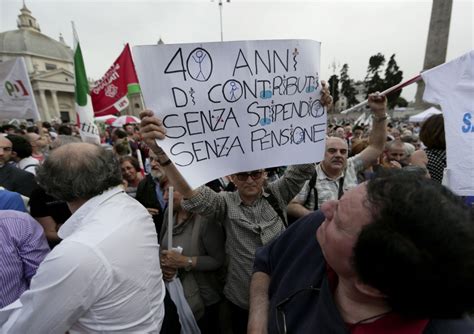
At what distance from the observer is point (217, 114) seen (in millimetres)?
1462

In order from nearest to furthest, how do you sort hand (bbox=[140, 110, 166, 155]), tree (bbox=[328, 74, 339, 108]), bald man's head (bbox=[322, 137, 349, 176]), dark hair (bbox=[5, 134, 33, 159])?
hand (bbox=[140, 110, 166, 155]) → bald man's head (bbox=[322, 137, 349, 176]) → dark hair (bbox=[5, 134, 33, 159]) → tree (bbox=[328, 74, 339, 108])

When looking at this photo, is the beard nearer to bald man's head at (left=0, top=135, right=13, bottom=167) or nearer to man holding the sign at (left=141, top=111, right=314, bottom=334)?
man holding the sign at (left=141, top=111, right=314, bottom=334)

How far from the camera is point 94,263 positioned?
94 centimetres

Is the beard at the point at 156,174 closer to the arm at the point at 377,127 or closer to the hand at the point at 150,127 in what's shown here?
the hand at the point at 150,127

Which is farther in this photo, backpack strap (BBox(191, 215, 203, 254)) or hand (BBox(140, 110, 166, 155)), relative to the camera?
backpack strap (BBox(191, 215, 203, 254))

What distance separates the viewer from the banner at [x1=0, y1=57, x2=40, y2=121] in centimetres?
385

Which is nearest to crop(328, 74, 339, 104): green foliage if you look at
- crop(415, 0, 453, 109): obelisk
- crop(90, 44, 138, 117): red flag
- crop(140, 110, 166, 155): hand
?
crop(415, 0, 453, 109): obelisk

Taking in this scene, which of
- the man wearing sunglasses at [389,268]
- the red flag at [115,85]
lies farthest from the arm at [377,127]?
the red flag at [115,85]

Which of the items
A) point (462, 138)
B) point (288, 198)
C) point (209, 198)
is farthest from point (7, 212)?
point (462, 138)

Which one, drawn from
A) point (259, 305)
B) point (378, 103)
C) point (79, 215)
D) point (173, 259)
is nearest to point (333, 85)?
point (378, 103)

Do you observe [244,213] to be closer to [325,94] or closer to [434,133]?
[325,94]

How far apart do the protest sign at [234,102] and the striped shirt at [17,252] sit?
868 millimetres

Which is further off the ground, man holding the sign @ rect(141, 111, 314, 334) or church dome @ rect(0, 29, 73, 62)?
church dome @ rect(0, 29, 73, 62)

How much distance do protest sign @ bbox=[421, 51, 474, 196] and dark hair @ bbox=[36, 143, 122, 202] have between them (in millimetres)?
2146
